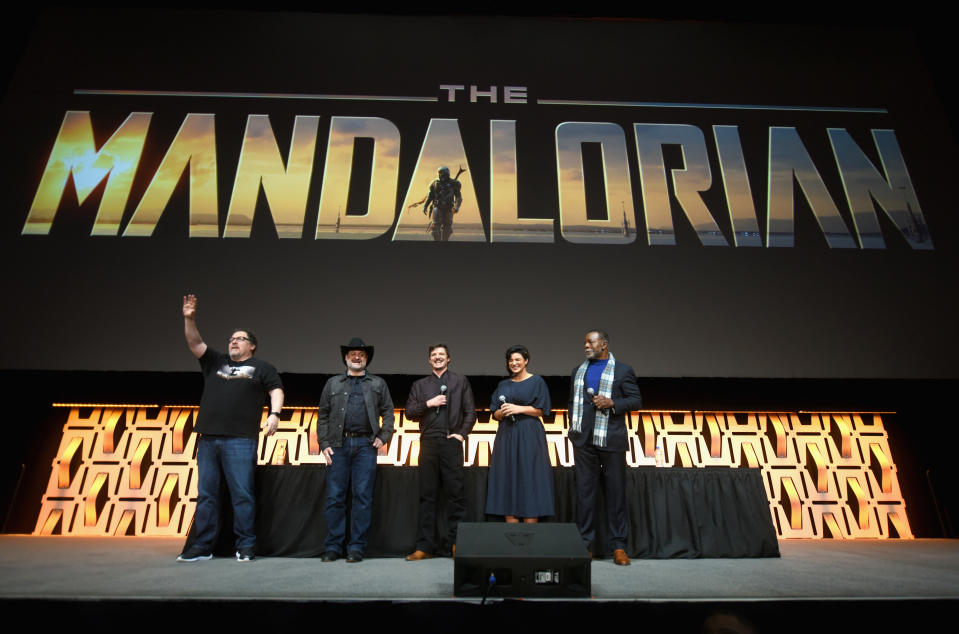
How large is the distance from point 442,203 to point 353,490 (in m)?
2.61

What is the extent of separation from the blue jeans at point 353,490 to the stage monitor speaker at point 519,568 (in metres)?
1.34

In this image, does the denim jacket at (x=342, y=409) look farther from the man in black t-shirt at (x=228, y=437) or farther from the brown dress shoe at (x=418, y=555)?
the brown dress shoe at (x=418, y=555)

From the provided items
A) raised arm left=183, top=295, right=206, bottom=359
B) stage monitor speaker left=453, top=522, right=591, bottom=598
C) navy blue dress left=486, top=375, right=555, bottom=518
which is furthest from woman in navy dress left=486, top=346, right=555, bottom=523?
raised arm left=183, top=295, right=206, bottom=359

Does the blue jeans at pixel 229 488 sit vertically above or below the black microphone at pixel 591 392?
below

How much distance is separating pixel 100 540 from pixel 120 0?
506cm

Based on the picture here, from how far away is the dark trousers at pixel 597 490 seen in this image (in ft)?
11.6

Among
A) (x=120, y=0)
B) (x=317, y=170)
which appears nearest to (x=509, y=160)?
(x=317, y=170)

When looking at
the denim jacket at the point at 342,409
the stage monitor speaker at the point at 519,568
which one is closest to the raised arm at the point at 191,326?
the denim jacket at the point at 342,409

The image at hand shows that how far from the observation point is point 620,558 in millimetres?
3412

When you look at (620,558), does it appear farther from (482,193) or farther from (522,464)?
(482,193)

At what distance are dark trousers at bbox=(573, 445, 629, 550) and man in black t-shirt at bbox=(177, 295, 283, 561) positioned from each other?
198cm

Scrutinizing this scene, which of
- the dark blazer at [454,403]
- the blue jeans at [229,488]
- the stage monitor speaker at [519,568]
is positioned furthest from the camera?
the dark blazer at [454,403]

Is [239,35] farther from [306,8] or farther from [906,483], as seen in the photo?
[906,483]

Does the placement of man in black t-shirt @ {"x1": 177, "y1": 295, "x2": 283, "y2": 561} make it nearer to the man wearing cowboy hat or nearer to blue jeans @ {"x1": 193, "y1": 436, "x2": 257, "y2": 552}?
blue jeans @ {"x1": 193, "y1": 436, "x2": 257, "y2": 552}
